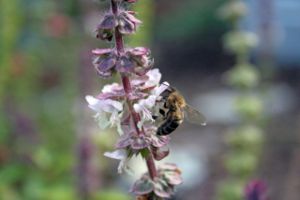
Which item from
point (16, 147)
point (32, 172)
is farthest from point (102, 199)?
point (16, 147)

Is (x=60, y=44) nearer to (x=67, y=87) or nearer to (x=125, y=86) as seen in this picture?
(x=67, y=87)

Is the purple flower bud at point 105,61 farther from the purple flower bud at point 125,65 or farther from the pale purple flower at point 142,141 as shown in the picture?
the pale purple flower at point 142,141

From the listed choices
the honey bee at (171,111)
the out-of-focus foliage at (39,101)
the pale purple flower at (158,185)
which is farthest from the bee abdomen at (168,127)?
the out-of-focus foliage at (39,101)

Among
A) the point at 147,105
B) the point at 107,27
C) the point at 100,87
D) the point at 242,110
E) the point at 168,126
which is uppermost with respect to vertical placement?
the point at 107,27

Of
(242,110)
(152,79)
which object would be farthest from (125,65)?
(242,110)

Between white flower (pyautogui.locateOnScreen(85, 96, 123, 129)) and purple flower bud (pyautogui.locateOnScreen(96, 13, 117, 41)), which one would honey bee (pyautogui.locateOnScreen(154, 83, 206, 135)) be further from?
purple flower bud (pyautogui.locateOnScreen(96, 13, 117, 41))

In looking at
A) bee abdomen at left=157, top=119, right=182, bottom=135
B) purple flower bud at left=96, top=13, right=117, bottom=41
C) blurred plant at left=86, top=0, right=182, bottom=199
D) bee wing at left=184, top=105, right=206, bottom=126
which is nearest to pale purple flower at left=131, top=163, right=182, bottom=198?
blurred plant at left=86, top=0, right=182, bottom=199

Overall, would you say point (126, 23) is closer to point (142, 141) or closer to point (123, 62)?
point (123, 62)
